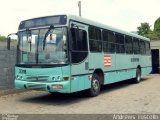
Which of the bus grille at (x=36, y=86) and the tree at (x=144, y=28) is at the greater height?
the tree at (x=144, y=28)

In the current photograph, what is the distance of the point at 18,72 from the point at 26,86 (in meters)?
0.70

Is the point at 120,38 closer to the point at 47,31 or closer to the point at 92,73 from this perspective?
the point at 92,73

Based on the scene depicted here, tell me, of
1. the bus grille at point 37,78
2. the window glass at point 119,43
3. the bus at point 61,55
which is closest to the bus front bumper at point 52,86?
the bus at point 61,55

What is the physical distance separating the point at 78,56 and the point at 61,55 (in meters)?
0.84

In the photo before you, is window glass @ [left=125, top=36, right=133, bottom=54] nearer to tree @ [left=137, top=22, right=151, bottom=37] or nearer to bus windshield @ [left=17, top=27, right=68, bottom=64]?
bus windshield @ [left=17, top=27, right=68, bottom=64]

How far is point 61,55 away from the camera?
10266 mm

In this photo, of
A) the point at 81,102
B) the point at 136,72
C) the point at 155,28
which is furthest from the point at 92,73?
the point at 155,28

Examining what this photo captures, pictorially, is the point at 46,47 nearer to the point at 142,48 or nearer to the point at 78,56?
the point at 78,56

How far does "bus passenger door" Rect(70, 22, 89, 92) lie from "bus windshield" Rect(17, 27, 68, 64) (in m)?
0.35

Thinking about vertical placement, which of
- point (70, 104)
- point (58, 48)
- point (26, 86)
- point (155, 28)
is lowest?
point (70, 104)

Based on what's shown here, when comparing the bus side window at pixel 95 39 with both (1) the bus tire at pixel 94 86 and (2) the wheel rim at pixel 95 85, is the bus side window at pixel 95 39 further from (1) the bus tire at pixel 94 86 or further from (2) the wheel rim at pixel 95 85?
(2) the wheel rim at pixel 95 85

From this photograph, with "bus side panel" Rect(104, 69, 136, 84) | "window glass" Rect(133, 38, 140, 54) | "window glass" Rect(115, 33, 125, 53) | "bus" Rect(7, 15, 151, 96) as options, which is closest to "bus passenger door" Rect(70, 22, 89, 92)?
"bus" Rect(7, 15, 151, 96)

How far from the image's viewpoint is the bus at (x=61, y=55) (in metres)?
10.2

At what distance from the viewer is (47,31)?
10609mm
